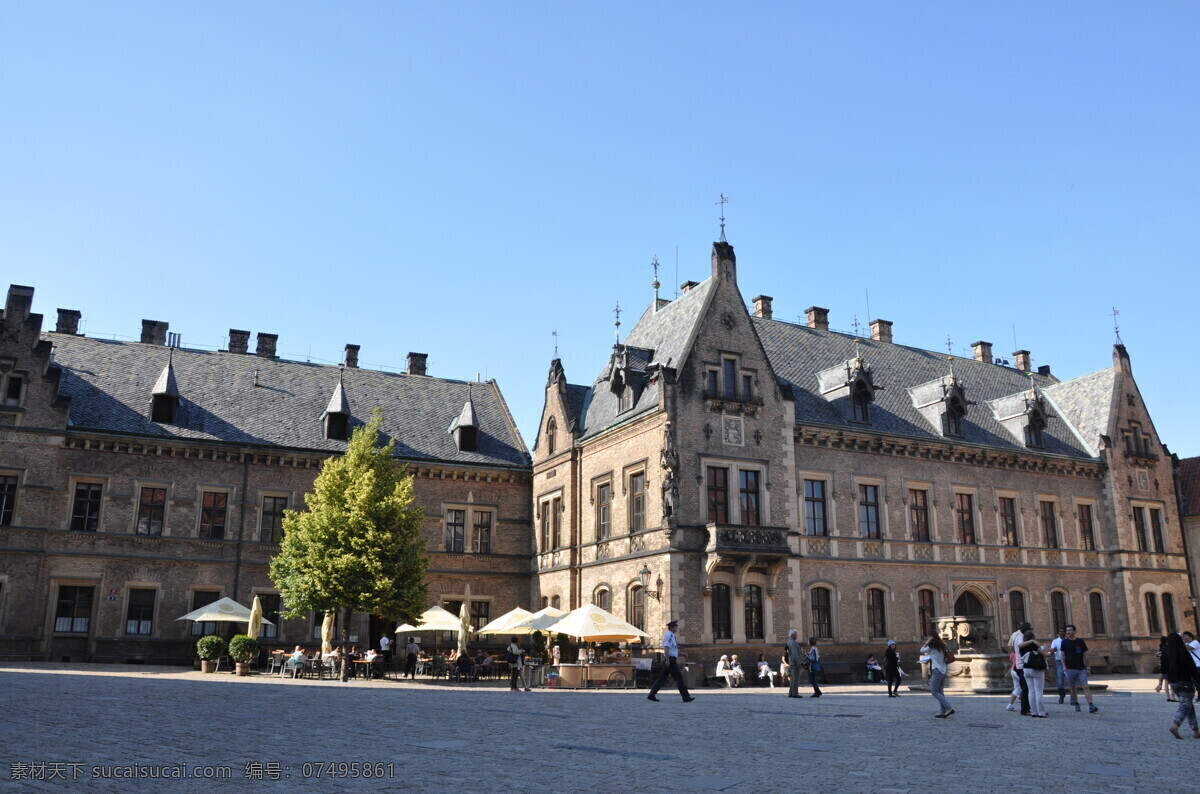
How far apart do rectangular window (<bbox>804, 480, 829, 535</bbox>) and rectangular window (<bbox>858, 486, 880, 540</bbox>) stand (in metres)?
1.75

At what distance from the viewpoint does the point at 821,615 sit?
35.6m

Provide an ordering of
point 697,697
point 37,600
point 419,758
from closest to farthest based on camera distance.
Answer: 1. point 419,758
2. point 697,697
3. point 37,600

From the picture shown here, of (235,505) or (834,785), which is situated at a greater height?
(235,505)

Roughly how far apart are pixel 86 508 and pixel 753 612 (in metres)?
25.1

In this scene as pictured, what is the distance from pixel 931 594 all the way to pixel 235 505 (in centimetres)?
2783

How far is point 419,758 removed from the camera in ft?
38.0

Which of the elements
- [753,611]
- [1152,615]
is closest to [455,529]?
[753,611]

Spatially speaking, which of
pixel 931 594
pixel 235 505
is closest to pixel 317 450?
pixel 235 505

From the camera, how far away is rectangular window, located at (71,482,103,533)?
36156 millimetres

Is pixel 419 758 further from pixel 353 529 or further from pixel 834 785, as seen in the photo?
pixel 353 529

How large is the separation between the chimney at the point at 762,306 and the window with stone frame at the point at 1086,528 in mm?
16313

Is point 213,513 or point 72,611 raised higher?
point 213,513

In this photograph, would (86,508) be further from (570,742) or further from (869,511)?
(869,511)

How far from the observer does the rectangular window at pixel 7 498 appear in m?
35.1
